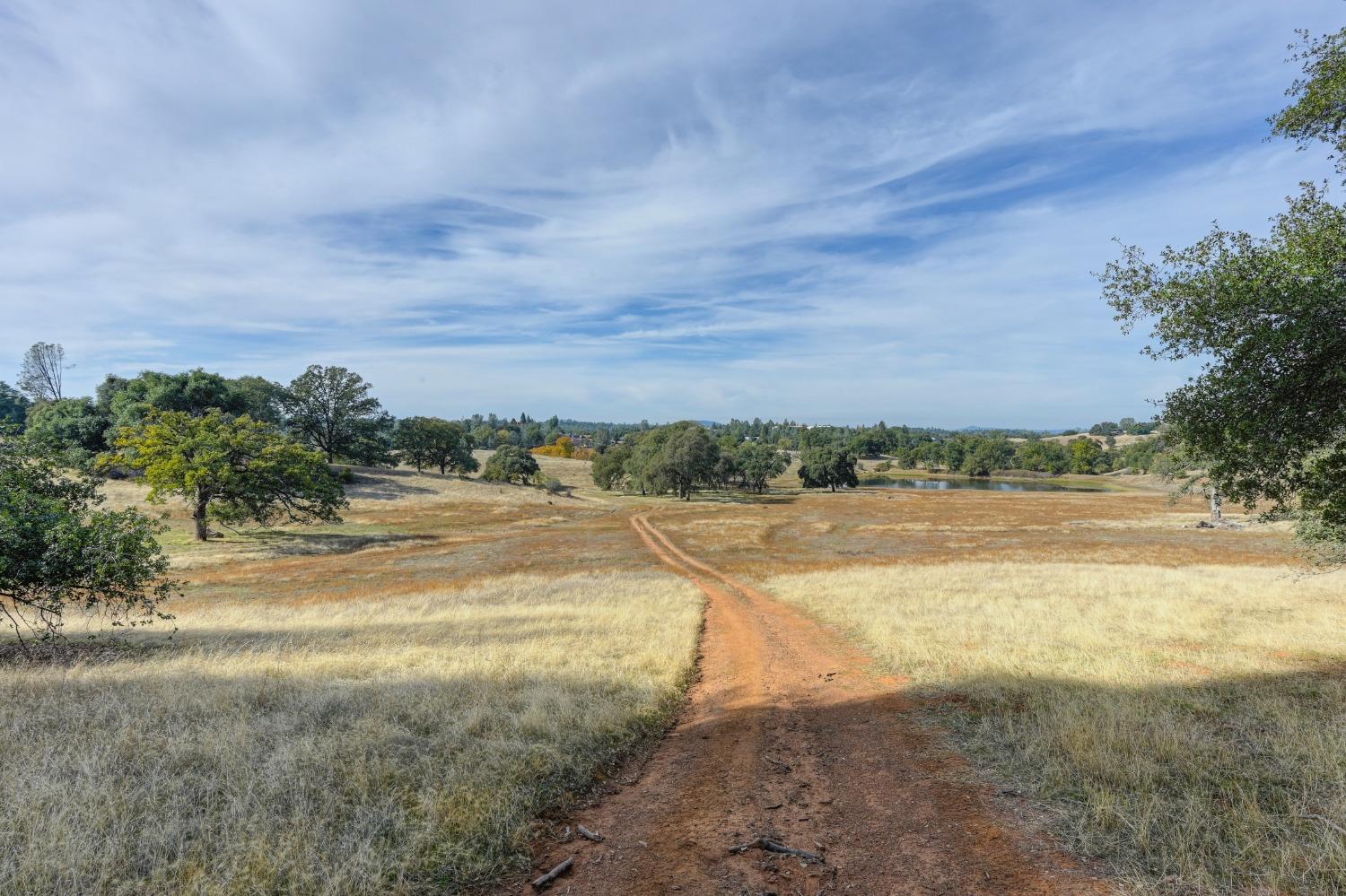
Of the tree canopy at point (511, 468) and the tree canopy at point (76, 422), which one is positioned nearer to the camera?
the tree canopy at point (76, 422)

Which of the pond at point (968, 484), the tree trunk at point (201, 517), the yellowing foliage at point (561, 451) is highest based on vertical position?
the yellowing foliage at point (561, 451)

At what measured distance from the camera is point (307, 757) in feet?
23.1

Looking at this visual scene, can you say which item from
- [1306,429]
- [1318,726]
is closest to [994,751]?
[1318,726]

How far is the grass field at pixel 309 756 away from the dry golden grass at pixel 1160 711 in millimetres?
5697

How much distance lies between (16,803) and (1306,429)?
17506mm

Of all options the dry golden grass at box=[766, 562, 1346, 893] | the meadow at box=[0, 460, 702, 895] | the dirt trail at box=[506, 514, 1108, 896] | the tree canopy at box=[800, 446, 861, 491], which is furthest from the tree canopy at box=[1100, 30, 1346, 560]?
the tree canopy at box=[800, 446, 861, 491]

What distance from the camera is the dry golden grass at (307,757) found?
509cm

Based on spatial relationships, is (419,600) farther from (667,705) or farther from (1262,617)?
(1262,617)

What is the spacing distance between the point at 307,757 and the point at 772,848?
5626mm

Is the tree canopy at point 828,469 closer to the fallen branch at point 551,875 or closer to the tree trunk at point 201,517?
the tree trunk at point 201,517

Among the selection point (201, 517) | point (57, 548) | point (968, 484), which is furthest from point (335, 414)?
point (968, 484)

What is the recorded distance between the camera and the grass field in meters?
5.09

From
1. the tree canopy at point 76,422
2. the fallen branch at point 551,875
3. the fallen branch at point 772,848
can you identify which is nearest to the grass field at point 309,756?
the fallen branch at point 551,875

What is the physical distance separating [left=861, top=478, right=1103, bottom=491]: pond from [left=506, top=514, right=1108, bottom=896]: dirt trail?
134 m
